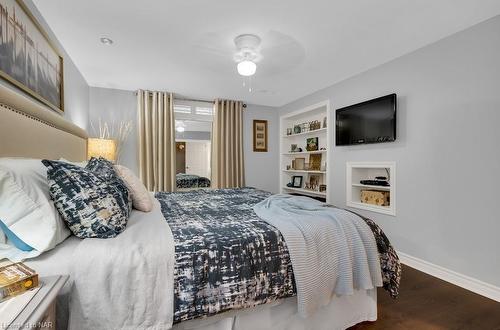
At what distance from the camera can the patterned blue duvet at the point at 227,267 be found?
1.09 m

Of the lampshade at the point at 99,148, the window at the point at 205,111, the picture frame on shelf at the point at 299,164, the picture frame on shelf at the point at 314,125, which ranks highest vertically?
the window at the point at 205,111

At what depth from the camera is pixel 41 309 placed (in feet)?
2.26

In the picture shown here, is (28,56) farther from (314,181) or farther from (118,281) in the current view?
(314,181)

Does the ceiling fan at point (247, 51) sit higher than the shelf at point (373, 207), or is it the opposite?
the ceiling fan at point (247, 51)

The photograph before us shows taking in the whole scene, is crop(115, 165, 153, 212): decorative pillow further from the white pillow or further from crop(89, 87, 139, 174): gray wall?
crop(89, 87, 139, 174): gray wall

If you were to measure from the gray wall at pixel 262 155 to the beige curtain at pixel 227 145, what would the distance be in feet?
0.65

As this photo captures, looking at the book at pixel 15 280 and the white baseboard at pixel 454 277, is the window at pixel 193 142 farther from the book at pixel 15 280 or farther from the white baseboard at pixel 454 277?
the book at pixel 15 280

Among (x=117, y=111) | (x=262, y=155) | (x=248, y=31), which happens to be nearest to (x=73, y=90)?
(x=117, y=111)

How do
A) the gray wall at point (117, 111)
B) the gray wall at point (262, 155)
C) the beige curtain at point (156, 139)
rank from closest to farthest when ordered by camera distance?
the gray wall at point (117, 111) → the beige curtain at point (156, 139) → the gray wall at point (262, 155)

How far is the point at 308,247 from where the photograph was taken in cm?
131

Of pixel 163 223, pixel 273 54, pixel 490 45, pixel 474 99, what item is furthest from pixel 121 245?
pixel 490 45

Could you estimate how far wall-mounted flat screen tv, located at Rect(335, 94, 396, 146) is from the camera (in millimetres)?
2795

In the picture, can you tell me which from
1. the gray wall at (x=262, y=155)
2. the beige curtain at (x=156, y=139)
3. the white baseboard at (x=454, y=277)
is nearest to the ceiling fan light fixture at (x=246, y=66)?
the beige curtain at (x=156, y=139)

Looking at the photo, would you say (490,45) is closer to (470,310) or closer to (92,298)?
(470,310)
